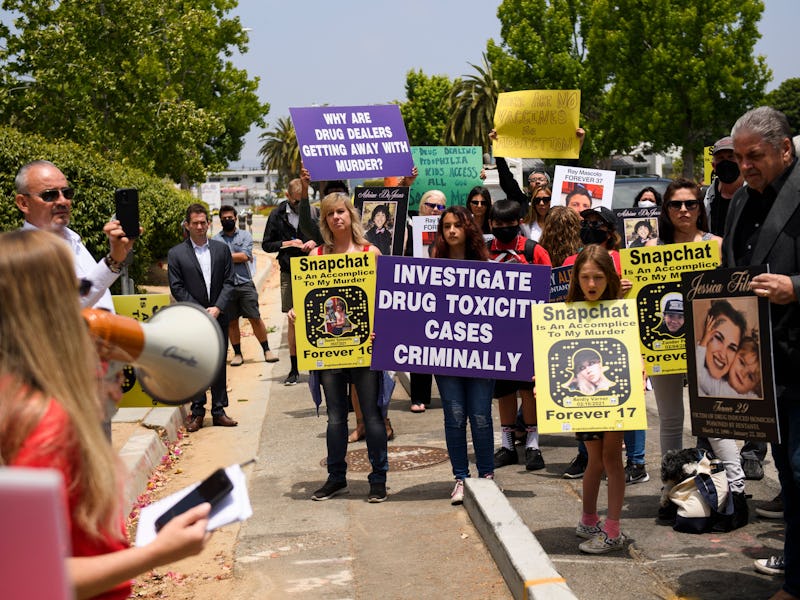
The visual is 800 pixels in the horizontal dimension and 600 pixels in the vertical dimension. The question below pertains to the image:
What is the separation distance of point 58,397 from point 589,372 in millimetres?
4126

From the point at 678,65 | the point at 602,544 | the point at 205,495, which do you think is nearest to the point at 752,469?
the point at 602,544

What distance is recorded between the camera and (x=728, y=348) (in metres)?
4.93

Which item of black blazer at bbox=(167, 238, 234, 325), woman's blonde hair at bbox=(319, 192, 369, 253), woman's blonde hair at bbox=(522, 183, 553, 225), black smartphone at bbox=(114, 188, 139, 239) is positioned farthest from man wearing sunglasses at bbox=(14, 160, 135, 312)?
woman's blonde hair at bbox=(522, 183, 553, 225)

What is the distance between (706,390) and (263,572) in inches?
101

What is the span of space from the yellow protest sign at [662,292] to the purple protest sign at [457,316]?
588 millimetres

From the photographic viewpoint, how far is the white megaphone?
8.80ft

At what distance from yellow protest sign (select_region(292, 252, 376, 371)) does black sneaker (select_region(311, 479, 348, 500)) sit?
80 centimetres

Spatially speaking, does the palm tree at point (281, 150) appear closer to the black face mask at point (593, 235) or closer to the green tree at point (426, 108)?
the green tree at point (426, 108)

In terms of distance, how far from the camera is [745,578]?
5430 mm

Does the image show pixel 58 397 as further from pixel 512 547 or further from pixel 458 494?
pixel 458 494

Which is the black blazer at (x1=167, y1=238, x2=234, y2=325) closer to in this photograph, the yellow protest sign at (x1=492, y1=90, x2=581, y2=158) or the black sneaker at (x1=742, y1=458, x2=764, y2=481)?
the yellow protest sign at (x1=492, y1=90, x2=581, y2=158)

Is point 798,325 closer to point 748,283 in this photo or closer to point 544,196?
point 748,283

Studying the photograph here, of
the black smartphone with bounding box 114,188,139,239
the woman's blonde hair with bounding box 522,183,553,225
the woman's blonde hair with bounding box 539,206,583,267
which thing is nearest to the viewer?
the black smartphone with bounding box 114,188,139,239

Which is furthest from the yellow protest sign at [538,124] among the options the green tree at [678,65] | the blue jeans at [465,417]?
the green tree at [678,65]
